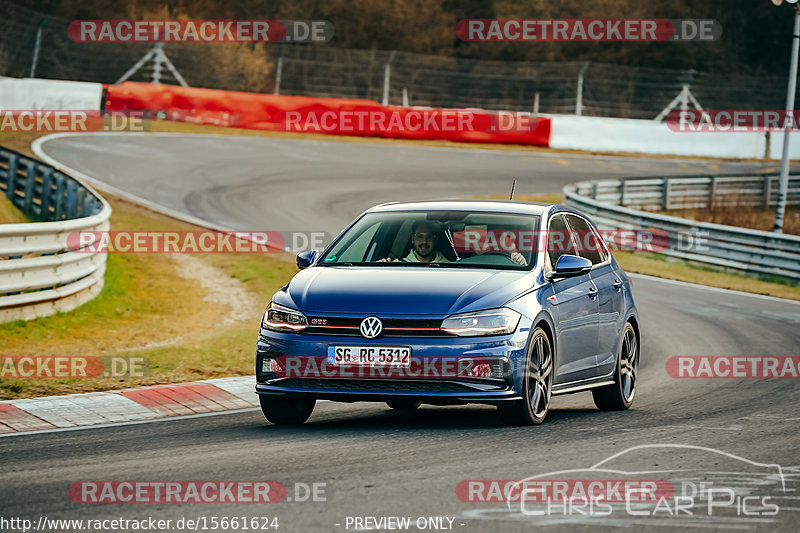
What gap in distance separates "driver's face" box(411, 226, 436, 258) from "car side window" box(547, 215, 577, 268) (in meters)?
0.88

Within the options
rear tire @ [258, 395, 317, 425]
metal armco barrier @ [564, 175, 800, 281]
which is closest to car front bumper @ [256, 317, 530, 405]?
rear tire @ [258, 395, 317, 425]

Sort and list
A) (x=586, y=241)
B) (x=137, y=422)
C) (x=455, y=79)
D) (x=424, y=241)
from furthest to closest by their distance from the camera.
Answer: (x=455, y=79) → (x=586, y=241) → (x=424, y=241) → (x=137, y=422)

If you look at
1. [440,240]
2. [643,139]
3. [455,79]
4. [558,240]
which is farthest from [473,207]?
[455,79]

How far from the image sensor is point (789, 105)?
29953mm

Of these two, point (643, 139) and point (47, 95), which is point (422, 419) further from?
point (643, 139)

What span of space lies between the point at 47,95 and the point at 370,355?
101 feet

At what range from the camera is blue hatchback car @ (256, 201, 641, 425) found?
27.1 feet

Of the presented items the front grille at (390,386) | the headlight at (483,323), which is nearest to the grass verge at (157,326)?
the front grille at (390,386)

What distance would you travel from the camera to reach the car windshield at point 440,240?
9438mm

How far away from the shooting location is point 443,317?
8.25 m

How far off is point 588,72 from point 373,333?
3741 centimetres

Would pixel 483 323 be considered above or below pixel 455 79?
below

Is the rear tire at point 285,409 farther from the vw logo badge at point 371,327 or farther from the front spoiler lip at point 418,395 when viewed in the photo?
the vw logo badge at point 371,327

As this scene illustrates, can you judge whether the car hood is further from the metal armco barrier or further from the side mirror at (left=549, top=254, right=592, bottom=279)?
the metal armco barrier
